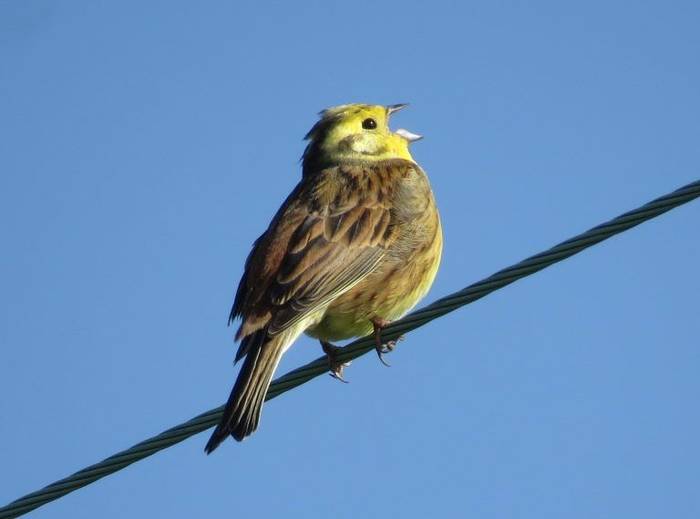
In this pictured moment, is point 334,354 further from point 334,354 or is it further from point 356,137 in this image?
point 356,137

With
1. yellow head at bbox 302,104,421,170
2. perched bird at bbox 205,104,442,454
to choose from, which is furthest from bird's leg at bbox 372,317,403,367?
yellow head at bbox 302,104,421,170

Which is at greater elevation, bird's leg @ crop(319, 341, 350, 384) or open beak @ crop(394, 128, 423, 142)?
open beak @ crop(394, 128, 423, 142)

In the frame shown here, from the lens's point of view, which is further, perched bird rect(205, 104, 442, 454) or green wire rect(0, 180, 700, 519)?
perched bird rect(205, 104, 442, 454)

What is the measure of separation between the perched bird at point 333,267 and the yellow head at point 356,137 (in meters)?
0.14

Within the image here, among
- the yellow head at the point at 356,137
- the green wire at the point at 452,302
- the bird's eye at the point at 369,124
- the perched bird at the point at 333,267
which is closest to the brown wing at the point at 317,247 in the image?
the perched bird at the point at 333,267

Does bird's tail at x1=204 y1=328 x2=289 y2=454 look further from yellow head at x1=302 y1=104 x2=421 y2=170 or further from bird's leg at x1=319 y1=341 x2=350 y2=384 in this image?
yellow head at x1=302 y1=104 x2=421 y2=170

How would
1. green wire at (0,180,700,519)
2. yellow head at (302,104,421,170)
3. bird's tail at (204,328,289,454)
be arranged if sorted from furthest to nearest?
yellow head at (302,104,421,170) < bird's tail at (204,328,289,454) < green wire at (0,180,700,519)

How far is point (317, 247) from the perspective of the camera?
6.59 meters

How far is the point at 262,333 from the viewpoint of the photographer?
620cm

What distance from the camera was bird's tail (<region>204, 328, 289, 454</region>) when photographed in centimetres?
568

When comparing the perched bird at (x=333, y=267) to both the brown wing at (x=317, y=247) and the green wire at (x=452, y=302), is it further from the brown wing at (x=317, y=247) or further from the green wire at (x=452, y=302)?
the green wire at (x=452, y=302)

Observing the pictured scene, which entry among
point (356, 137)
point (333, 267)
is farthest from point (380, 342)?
point (356, 137)

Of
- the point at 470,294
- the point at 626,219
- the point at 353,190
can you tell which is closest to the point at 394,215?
the point at 353,190

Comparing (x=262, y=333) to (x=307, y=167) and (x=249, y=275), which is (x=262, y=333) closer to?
(x=249, y=275)
